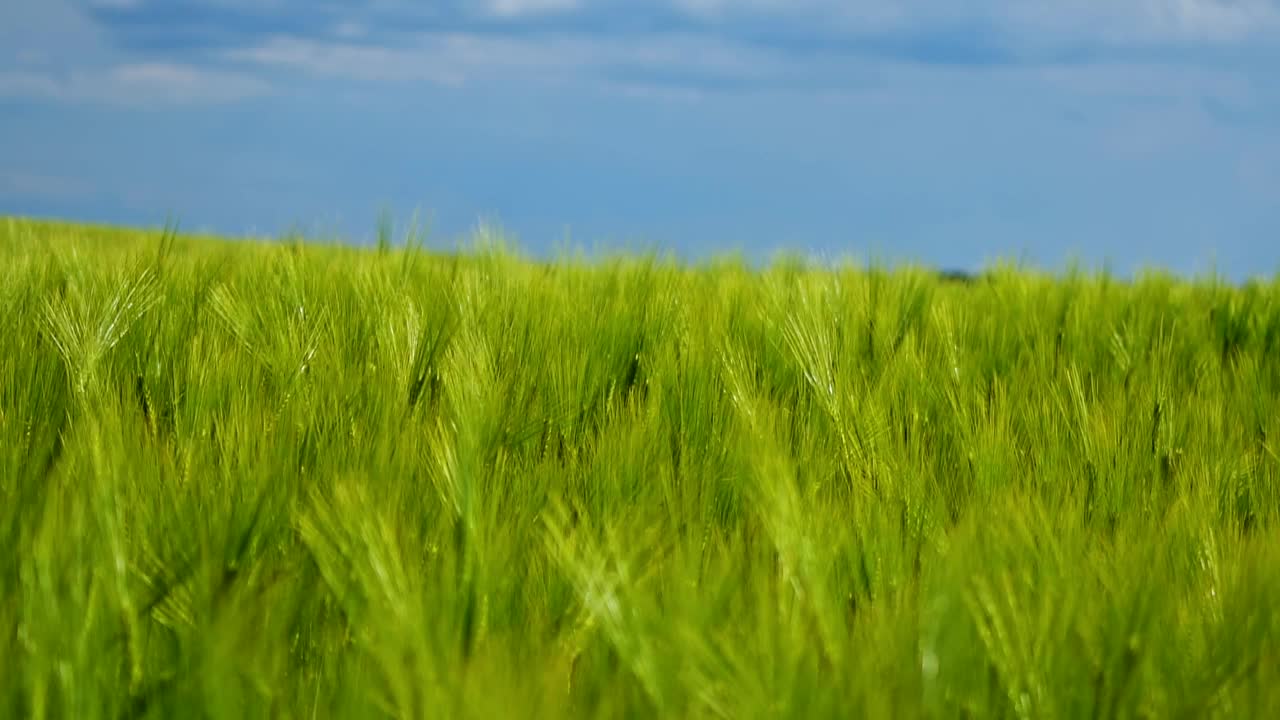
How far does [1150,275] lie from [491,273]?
6.69 feet

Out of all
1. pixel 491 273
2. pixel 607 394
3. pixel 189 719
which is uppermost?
pixel 491 273

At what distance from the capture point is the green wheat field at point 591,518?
2.31ft

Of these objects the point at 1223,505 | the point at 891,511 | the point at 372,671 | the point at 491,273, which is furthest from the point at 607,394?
the point at 372,671

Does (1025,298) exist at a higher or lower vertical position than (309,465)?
higher

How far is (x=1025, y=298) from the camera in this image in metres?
2.46

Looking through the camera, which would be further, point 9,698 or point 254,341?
point 254,341

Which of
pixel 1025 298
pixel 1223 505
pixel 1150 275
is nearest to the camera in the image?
pixel 1223 505

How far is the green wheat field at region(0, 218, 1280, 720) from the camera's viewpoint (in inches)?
27.7

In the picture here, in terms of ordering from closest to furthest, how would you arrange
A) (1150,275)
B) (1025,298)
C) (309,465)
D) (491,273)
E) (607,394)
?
1. (309,465)
2. (607,394)
3. (491,273)
4. (1025,298)
5. (1150,275)

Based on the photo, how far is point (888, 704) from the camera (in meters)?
0.66

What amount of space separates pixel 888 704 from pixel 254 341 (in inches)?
48.3

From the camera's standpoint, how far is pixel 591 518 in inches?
41.5

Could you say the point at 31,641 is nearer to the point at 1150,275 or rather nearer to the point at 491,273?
the point at 491,273

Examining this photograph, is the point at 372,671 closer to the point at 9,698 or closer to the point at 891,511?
the point at 9,698
